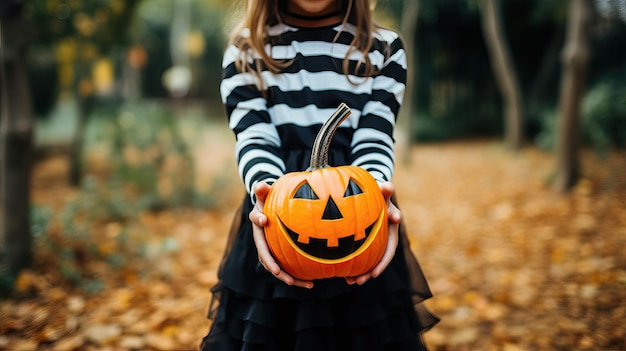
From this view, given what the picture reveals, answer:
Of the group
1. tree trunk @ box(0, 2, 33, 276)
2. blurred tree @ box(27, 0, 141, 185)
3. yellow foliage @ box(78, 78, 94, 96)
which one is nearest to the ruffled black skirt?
tree trunk @ box(0, 2, 33, 276)

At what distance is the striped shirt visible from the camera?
1517 millimetres

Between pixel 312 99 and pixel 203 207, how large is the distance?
13.7 ft

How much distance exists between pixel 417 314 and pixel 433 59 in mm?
12470

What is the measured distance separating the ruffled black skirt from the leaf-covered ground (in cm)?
113

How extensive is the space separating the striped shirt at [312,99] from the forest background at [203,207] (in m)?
A: 0.74

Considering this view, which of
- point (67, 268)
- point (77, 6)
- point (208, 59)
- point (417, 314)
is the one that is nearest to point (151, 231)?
point (67, 268)

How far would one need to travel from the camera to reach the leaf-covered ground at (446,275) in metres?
2.58

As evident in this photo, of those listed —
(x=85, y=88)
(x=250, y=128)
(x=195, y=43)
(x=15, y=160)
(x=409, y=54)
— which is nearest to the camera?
(x=250, y=128)

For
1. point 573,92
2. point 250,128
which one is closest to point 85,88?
point 250,128

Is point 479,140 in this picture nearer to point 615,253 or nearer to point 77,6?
point 615,253

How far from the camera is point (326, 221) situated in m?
1.28

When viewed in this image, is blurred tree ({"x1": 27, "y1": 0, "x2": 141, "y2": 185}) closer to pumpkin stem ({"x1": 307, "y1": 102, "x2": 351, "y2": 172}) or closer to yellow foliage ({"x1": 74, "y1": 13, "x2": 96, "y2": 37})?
yellow foliage ({"x1": 74, "y1": 13, "x2": 96, "y2": 37})

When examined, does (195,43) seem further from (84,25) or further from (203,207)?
(203,207)

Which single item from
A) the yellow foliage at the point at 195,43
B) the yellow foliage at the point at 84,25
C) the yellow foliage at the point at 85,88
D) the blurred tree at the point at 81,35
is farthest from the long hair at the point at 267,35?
the yellow foliage at the point at 195,43
